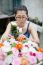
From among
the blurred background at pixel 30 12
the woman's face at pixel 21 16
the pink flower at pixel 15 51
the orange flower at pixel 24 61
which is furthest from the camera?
the blurred background at pixel 30 12

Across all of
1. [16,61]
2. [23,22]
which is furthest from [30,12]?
[16,61]

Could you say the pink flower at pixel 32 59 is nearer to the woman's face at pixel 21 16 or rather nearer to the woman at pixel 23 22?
the woman at pixel 23 22

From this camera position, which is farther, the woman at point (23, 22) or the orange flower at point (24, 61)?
the woman at point (23, 22)

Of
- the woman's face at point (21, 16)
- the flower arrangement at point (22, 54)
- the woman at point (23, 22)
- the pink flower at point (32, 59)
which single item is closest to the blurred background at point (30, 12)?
the woman at point (23, 22)

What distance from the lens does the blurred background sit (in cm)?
446

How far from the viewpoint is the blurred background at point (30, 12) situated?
4461mm

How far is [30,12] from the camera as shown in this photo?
4.68m

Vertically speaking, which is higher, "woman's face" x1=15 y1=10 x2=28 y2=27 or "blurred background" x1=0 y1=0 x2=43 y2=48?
"woman's face" x1=15 y1=10 x2=28 y2=27

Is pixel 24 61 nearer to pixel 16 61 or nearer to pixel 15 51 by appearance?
pixel 16 61

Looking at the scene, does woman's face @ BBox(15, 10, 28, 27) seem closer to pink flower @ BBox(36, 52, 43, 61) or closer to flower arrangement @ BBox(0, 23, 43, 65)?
flower arrangement @ BBox(0, 23, 43, 65)

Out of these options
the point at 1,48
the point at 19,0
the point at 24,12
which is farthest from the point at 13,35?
the point at 19,0

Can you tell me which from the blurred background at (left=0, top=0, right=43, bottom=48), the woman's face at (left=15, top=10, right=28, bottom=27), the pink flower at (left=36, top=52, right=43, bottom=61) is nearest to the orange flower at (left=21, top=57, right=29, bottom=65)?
the pink flower at (left=36, top=52, right=43, bottom=61)

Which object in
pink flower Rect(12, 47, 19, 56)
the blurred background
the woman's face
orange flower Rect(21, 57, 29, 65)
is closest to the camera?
orange flower Rect(21, 57, 29, 65)

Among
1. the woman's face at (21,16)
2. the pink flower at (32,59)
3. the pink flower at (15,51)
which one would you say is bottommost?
the pink flower at (32,59)
